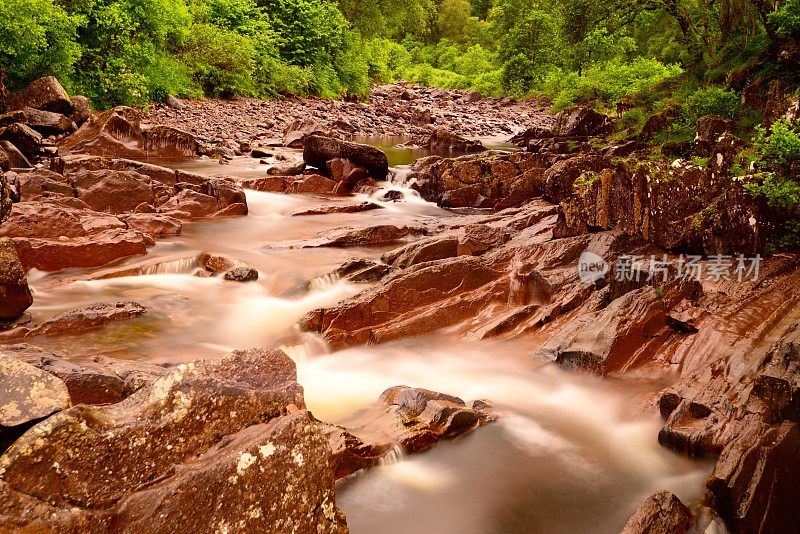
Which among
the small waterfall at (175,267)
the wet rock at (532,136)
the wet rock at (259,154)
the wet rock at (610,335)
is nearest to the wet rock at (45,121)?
the wet rock at (259,154)

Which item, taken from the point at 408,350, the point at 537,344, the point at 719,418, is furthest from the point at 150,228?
the point at 719,418

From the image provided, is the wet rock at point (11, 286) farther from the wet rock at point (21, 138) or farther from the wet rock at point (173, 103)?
the wet rock at point (173, 103)

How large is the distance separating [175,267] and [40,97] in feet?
41.5

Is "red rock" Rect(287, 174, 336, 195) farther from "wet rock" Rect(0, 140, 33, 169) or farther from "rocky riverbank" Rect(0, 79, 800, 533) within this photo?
"wet rock" Rect(0, 140, 33, 169)

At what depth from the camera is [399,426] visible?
5340 mm

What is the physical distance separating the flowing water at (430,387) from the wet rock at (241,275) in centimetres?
18

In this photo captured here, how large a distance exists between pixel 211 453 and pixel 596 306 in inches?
235

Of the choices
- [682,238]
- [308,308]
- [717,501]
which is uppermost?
[682,238]

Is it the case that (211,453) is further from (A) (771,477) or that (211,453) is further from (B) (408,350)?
(B) (408,350)

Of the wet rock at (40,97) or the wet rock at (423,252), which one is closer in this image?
the wet rock at (423,252)

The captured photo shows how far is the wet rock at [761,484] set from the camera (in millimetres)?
4094

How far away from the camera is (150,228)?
11.8 m

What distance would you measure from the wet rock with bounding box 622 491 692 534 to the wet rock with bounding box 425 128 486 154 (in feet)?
71.5

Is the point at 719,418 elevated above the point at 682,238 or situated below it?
below
